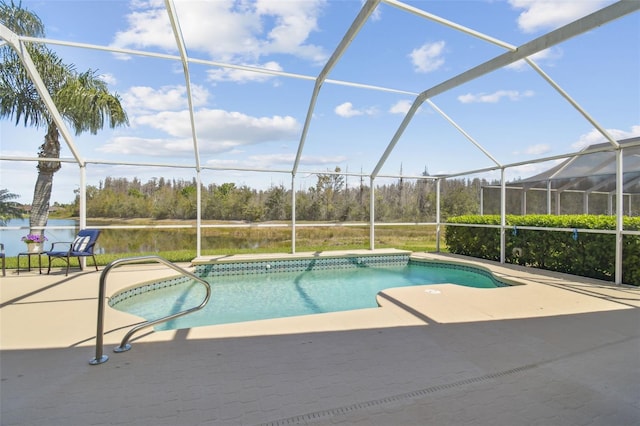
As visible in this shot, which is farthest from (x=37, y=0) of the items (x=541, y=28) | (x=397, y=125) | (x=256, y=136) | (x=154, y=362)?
(x=541, y=28)

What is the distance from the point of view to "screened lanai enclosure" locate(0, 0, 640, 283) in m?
5.29

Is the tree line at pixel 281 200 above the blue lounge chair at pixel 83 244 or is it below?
above

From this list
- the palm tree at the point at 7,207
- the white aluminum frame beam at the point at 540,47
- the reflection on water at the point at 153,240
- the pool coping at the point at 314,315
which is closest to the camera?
the pool coping at the point at 314,315

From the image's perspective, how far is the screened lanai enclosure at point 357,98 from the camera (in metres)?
5.29

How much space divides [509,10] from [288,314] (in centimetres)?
568

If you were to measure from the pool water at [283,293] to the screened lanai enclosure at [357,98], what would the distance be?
158cm

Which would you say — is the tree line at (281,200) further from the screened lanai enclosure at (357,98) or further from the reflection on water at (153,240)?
the reflection on water at (153,240)

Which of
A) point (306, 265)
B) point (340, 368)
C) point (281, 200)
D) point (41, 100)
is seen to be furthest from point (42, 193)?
point (340, 368)

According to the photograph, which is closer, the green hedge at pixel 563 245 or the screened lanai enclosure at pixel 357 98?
the screened lanai enclosure at pixel 357 98

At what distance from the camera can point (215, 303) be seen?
565 cm

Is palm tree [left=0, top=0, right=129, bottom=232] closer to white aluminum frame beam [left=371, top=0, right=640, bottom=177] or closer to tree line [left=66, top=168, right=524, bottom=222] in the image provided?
tree line [left=66, top=168, right=524, bottom=222]

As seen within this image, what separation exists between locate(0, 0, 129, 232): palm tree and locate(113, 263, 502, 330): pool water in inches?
172

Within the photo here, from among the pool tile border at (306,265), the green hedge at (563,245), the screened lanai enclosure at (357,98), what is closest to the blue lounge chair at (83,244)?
the screened lanai enclosure at (357,98)

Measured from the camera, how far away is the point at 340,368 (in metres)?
2.65
